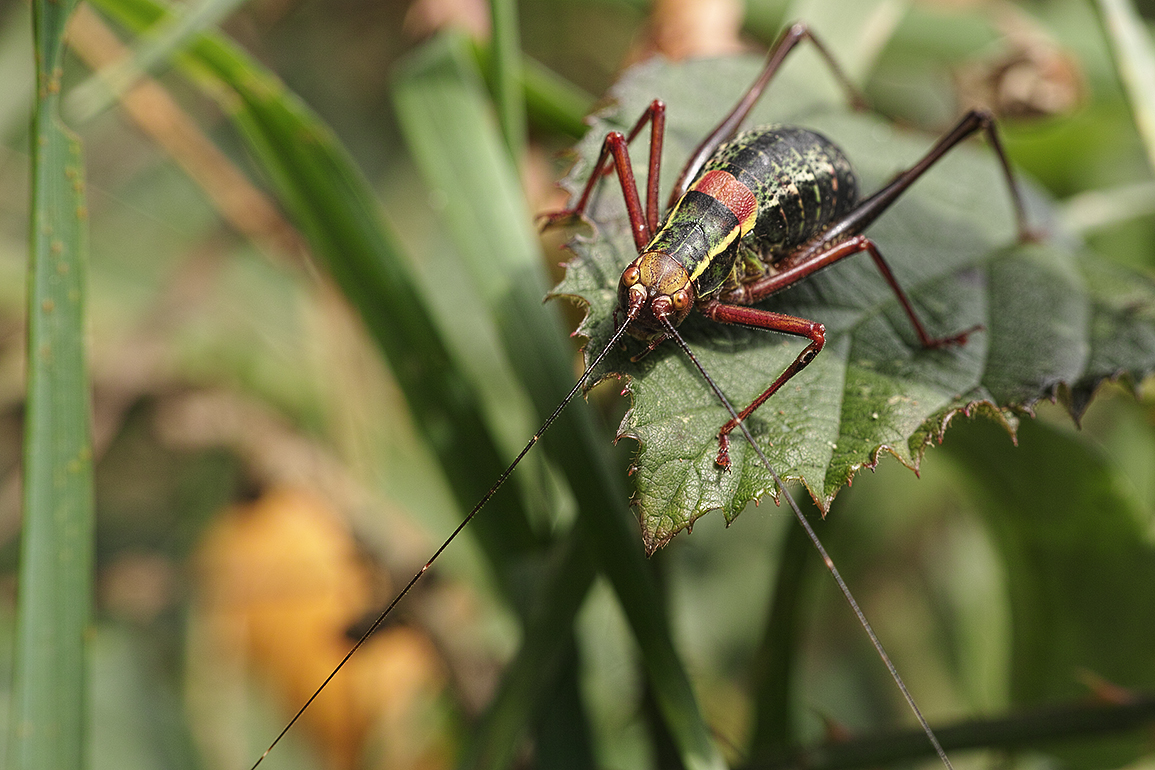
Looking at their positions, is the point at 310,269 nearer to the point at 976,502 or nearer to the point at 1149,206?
the point at 976,502

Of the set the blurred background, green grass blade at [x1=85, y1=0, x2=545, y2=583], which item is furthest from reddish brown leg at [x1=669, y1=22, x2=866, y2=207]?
green grass blade at [x1=85, y1=0, x2=545, y2=583]

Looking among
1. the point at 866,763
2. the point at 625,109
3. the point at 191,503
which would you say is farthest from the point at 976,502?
the point at 191,503

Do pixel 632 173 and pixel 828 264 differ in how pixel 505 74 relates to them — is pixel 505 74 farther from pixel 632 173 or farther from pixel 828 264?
pixel 828 264

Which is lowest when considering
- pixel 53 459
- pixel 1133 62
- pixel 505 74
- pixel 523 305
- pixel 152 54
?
pixel 1133 62

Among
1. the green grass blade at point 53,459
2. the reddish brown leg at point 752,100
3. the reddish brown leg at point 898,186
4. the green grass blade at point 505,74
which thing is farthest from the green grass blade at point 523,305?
the green grass blade at point 53,459

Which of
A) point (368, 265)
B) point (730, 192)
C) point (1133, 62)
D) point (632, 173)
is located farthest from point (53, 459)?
point (1133, 62)

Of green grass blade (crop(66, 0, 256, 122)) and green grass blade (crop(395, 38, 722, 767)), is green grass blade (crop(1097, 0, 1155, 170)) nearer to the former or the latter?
green grass blade (crop(395, 38, 722, 767))

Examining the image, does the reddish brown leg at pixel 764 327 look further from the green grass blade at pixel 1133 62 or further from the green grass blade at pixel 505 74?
the green grass blade at pixel 1133 62
